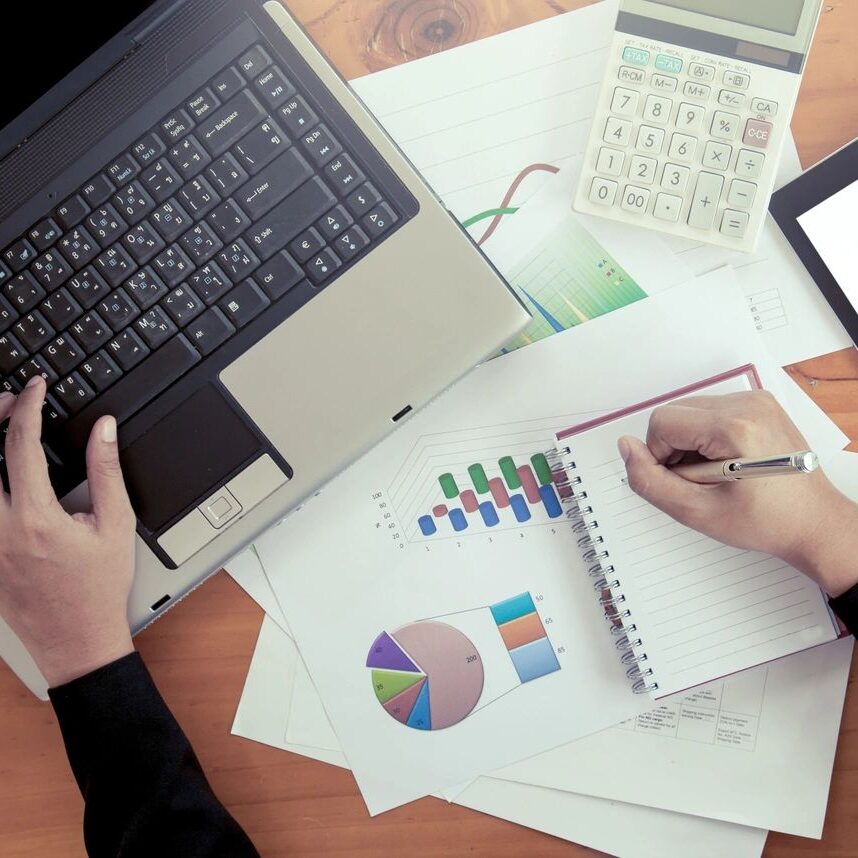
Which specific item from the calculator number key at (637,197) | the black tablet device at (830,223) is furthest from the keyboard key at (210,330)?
the black tablet device at (830,223)

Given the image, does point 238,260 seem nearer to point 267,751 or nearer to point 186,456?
point 186,456

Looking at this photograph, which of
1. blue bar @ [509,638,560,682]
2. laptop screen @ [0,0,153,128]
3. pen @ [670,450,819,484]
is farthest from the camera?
blue bar @ [509,638,560,682]

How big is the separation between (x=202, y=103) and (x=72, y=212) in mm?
115

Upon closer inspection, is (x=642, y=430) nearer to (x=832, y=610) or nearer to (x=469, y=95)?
(x=832, y=610)

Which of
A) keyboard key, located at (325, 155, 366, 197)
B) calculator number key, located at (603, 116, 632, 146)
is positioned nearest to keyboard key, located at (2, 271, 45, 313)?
keyboard key, located at (325, 155, 366, 197)

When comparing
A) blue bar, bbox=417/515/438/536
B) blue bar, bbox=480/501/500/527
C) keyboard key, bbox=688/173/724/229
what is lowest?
blue bar, bbox=480/501/500/527

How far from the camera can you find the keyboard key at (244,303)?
22.0 inches

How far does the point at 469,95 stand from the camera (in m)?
0.67

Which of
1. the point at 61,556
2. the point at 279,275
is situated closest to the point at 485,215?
the point at 279,275

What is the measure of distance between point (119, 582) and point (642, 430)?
40cm

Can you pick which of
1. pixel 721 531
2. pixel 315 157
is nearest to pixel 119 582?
pixel 315 157

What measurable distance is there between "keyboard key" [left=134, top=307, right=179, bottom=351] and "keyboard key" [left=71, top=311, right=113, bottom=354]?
0.07 ft

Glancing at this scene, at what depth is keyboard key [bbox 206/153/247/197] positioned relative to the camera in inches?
21.8

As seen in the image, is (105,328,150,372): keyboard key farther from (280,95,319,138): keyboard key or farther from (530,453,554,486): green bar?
(530,453,554,486): green bar
